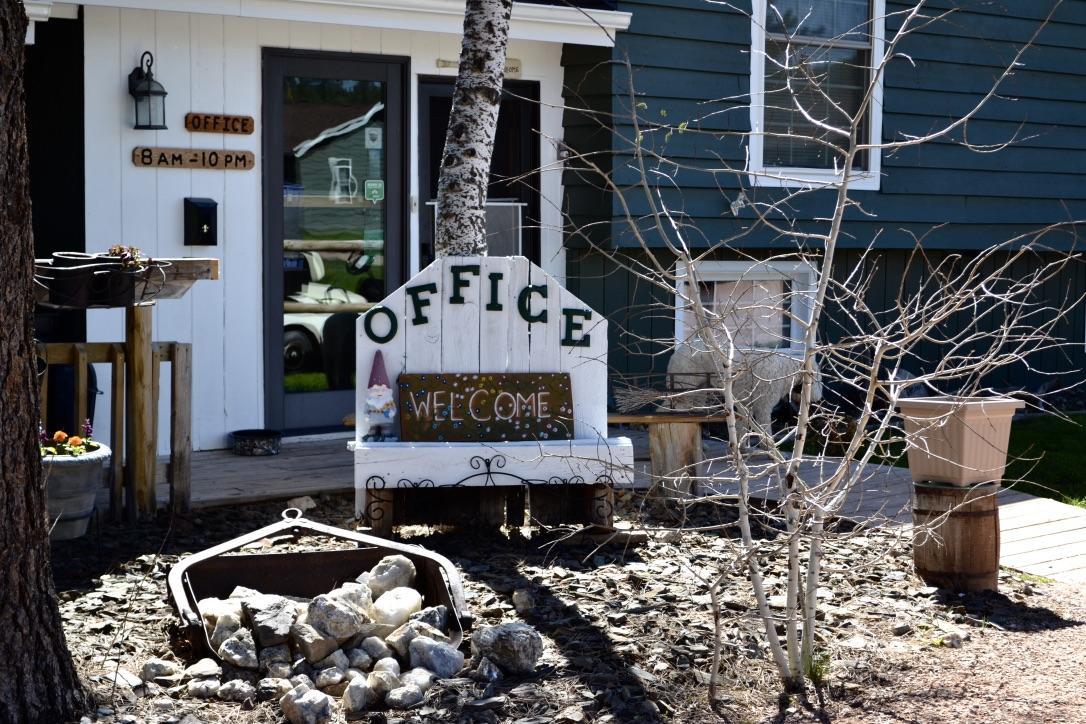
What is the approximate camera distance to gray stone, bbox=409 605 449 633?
4.18 meters

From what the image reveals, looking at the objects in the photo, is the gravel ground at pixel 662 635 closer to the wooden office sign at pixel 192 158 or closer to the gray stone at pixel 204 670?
the gray stone at pixel 204 670

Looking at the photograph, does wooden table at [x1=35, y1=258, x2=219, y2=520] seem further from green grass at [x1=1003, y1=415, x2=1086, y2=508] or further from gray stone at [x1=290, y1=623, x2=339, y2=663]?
green grass at [x1=1003, y1=415, x2=1086, y2=508]

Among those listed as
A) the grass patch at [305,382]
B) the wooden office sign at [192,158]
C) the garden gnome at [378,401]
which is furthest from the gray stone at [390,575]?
the wooden office sign at [192,158]

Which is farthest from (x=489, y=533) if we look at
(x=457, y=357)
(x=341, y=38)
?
(x=341, y=38)

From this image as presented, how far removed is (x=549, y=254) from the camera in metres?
9.00

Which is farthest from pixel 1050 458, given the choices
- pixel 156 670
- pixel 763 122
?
pixel 156 670

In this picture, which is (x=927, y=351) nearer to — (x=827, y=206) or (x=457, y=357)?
(x=827, y=206)

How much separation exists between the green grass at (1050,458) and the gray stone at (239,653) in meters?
3.93

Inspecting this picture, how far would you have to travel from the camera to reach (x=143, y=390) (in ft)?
19.7

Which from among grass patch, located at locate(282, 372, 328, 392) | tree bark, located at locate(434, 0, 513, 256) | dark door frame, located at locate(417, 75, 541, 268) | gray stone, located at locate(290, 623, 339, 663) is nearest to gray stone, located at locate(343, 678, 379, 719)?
gray stone, located at locate(290, 623, 339, 663)

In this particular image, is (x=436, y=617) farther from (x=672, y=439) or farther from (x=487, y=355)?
(x=672, y=439)

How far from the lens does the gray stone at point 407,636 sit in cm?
404

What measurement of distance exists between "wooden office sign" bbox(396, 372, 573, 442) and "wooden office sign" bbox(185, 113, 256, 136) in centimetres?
274

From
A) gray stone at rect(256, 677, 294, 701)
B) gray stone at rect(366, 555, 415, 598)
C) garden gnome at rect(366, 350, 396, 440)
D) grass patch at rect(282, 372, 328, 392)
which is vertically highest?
garden gnome at rect(366, 350, 396, 440)
